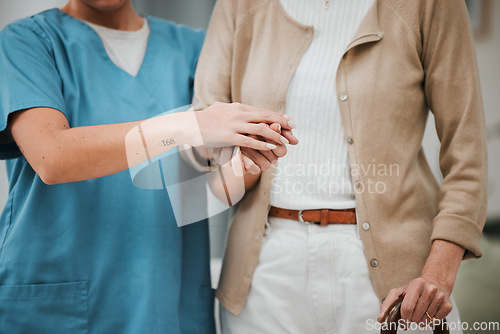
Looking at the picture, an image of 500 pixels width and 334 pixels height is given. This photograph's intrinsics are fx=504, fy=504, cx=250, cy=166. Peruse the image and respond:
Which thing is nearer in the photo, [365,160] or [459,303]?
[365,160]

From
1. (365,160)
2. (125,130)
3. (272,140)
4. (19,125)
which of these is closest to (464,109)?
(365,160)

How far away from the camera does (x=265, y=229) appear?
820 mm

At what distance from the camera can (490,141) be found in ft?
5.48

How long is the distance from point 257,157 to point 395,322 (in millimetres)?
291

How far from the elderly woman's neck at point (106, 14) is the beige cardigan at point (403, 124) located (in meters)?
0.23

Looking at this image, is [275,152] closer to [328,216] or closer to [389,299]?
[328,216]

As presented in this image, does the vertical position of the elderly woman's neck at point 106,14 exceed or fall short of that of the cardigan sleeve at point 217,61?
it exceeds it

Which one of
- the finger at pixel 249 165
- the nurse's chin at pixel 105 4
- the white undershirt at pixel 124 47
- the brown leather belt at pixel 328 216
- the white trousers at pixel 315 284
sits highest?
the nurse's chin at pixel 105 4

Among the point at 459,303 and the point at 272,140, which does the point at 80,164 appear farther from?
the point at 459,303

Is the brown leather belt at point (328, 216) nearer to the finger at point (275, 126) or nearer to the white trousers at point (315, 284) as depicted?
the white trousers at point (315, 284)

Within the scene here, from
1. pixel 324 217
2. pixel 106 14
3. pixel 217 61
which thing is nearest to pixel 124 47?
pixel 106 14

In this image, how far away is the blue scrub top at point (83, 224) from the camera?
0.79 m

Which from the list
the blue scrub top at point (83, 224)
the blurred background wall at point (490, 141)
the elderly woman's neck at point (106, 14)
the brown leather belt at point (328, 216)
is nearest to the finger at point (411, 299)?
the brown leather belt at point (328, 216)

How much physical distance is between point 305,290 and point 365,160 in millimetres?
221
